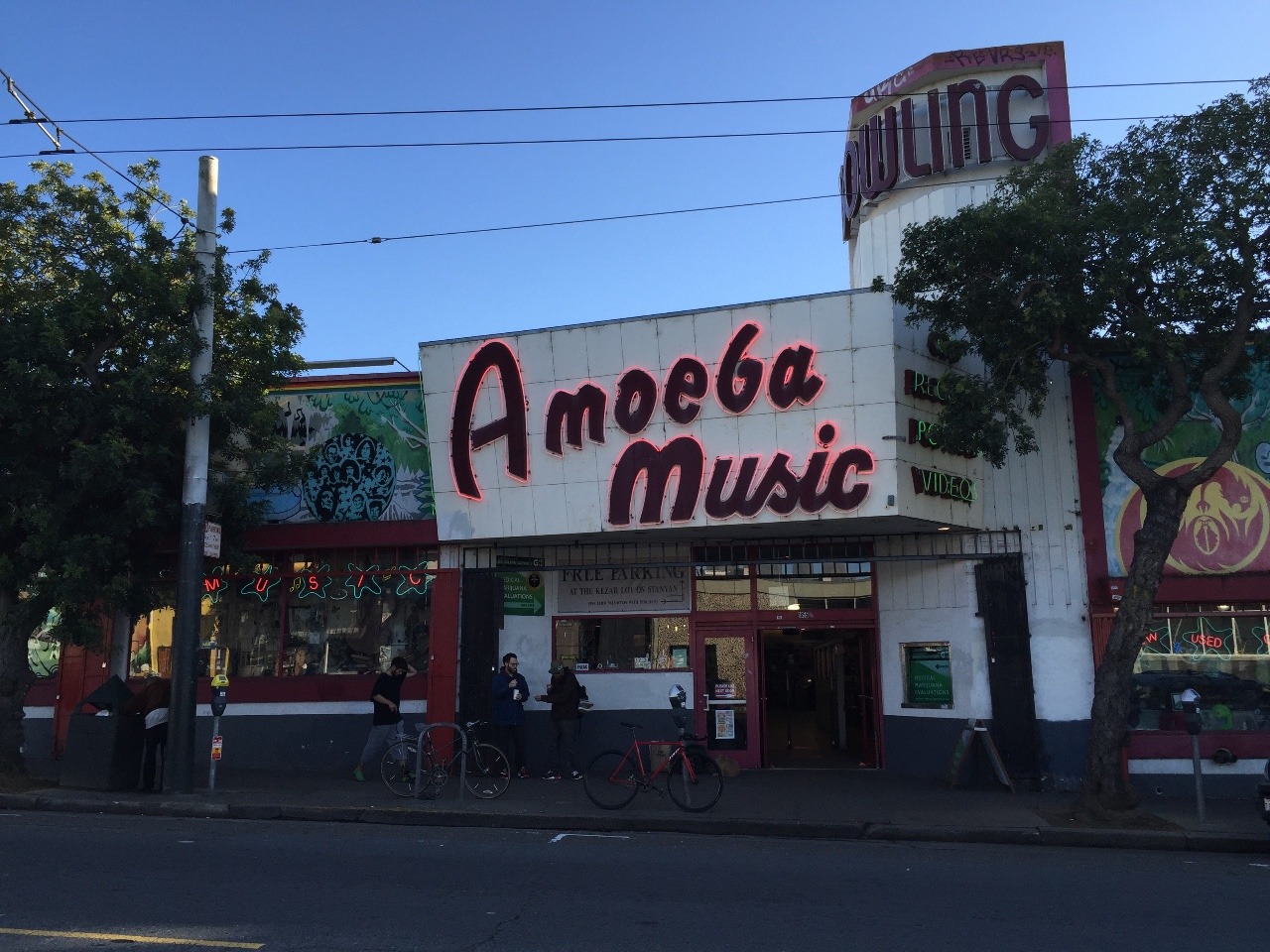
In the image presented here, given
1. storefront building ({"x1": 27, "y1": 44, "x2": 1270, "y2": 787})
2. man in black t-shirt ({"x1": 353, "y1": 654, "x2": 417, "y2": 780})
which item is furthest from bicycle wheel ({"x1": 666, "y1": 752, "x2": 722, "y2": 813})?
man in black t-shirt ({"x1": 353, "y1": 654, "x2": 417, "y2": 780})

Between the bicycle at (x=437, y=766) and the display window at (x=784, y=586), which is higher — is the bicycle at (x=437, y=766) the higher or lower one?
the lower one

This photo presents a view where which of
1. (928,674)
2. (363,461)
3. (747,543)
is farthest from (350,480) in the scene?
(928,674)

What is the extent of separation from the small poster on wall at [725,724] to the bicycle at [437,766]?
4.00 metres

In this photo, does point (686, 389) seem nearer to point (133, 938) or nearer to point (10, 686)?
point (10, 686)

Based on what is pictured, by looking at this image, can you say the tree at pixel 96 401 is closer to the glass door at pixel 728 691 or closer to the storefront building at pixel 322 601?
the storefront building at pixel 322 601

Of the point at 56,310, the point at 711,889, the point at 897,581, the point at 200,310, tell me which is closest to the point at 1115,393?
the point at 897,581

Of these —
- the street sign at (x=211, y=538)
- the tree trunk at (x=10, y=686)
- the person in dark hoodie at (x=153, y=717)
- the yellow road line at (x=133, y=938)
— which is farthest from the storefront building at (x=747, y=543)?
the yellow road line at (x=133, y=938)

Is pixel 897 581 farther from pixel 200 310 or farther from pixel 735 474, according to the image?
pixel 200 310

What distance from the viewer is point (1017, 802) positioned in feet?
44.3

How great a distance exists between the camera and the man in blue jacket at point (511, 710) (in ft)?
51.3

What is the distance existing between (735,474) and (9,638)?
9880 millimetres

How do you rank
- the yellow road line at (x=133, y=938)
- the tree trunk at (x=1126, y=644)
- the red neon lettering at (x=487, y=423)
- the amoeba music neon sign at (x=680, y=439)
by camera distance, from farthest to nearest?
the red neon lettering at (x=487, y=423)
the amoeba music neon sign at (x=680, y=439)
the tree trunk at (x=1126, y=644)
the yellow road line at (x=133, y=938)

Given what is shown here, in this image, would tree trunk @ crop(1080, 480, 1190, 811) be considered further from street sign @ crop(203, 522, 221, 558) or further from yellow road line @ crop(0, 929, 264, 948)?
street sign @ crop(203, 522, 221, 558)

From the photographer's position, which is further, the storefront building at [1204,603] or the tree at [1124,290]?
the storefront building at [1204,603]
